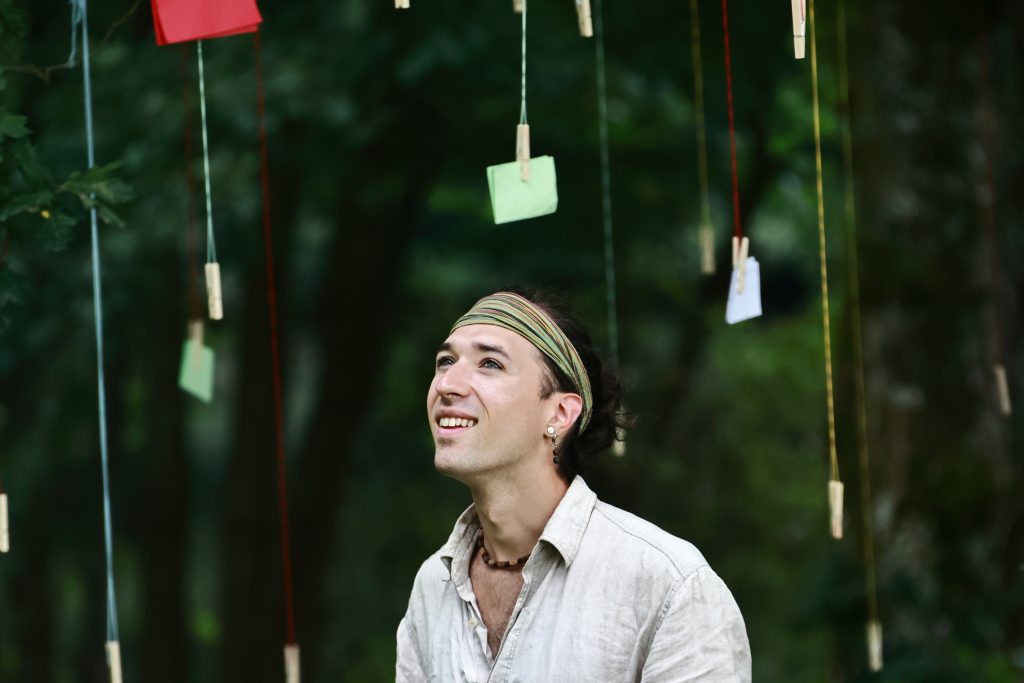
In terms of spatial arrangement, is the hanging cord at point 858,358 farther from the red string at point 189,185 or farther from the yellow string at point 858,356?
the red string at point 189,185

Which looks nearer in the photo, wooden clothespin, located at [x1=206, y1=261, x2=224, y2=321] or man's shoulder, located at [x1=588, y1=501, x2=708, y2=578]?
man's shoulder, located at [x1=588, y1=501, x2=708, y2=578]

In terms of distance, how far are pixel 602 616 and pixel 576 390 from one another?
533 mm

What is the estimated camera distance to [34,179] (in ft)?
11.6

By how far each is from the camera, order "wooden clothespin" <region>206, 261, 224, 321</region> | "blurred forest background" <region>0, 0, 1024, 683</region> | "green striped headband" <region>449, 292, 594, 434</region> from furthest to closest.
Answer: "blurred forest background" <region>0, 0, 1024, 683</region> < "wooden clothespin" <region>206, 261, 224, 321</region> < "green striped headband" <region>449, 292, 594, 434</region>

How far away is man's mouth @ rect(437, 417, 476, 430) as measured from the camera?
3.10 m

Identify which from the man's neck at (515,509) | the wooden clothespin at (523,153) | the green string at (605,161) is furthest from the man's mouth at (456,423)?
the wooden clothespin at (523,153)

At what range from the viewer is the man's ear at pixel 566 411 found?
322 centimetres

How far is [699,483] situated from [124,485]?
433 cm

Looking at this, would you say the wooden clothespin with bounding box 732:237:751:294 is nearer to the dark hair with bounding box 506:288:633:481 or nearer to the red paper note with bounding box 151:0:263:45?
the dark hair with bounding box 506:288:633:481

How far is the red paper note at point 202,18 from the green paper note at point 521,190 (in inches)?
24.3

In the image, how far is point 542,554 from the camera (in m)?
3.05

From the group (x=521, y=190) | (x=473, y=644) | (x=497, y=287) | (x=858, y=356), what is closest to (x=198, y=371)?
(x=497, y=287)

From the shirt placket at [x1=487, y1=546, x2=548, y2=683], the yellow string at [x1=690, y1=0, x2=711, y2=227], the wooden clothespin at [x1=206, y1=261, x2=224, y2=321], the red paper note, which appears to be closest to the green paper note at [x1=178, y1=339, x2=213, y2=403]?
the wooden clothespin at [x1=206, y1=261, x2=224, y2=321]

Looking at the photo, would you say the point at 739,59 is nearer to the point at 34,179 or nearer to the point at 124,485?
the point at 34,179
